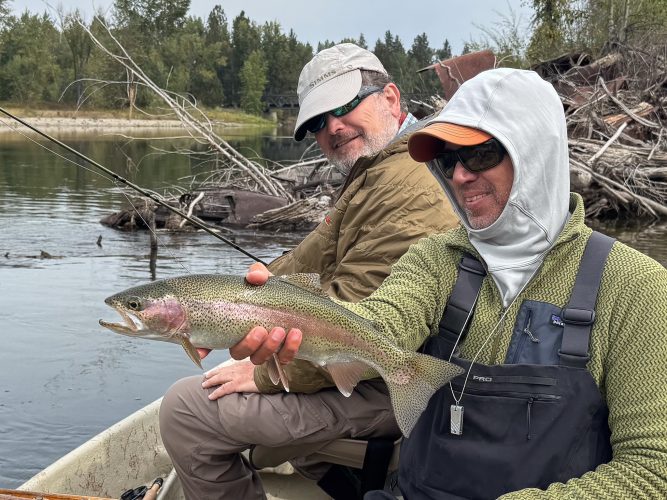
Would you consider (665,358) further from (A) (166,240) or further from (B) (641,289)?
(A) (166,240)

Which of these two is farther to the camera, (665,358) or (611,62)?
(611,62)

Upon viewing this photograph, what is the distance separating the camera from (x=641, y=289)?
7.86 feet

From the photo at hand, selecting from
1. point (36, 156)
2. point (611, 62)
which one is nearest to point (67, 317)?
point (611, 62)

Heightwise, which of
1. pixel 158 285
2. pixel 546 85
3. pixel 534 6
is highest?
pixel 534 6

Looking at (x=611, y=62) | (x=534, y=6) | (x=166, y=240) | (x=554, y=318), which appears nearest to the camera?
(x=554, y=318)

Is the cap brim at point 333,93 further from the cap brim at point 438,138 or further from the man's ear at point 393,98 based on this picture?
the cap brim at point 438,138

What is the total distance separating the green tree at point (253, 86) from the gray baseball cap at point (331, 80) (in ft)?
317

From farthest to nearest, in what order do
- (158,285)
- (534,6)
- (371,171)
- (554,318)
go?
1. (534,6)
2. (371,171)
3. (158,285)
4. (554,318)

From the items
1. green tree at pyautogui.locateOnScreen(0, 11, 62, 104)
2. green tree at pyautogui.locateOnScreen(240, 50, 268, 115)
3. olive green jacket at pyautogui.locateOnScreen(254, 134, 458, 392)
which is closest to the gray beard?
olive green jacket at pyautogui.locateOnScreen(254, 134, 458, 392)

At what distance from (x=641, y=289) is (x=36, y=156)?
37404mm

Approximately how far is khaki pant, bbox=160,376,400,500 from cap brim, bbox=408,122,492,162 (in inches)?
43.1

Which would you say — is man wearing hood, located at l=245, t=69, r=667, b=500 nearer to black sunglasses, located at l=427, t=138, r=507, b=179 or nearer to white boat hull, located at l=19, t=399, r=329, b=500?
black sunglasses, located at l=427, t=138, r=507, b=179

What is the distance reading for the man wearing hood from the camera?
236 centimetres

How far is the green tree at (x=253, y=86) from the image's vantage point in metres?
99.4
